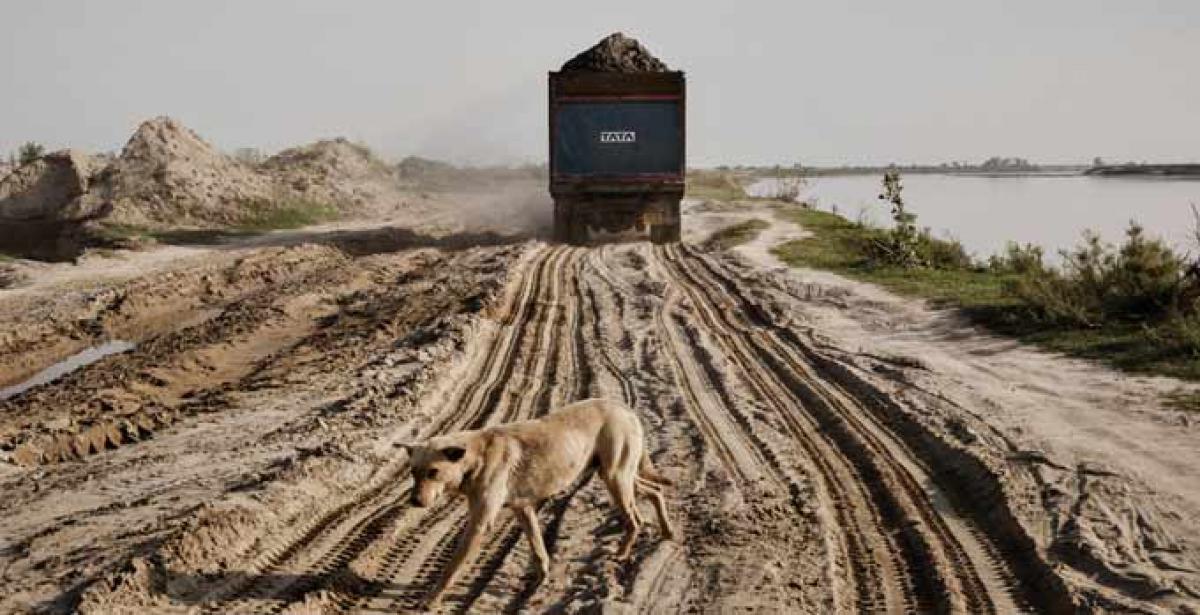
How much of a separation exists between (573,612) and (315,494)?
323cm

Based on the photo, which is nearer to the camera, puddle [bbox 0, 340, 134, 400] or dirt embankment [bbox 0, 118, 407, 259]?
puddle [bbox 0, 340, 134, 400]

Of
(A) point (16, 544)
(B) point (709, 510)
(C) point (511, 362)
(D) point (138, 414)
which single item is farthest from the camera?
(C) point (511, 362)

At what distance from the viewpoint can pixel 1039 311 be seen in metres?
17.6

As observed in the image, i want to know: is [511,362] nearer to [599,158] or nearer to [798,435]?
[798,435]

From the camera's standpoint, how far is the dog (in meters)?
6.92

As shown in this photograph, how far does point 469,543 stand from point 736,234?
26930mm

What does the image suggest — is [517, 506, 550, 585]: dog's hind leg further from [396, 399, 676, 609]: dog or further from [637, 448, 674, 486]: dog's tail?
[637, 448, 674, 486]: dog's tail

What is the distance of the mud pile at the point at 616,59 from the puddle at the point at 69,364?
16.4 m

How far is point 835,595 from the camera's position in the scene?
24.1ft

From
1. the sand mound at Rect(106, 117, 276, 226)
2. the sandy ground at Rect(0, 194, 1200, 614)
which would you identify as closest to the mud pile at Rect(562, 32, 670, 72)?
the sandy ground at Rect(0, 194, 1200, 614)

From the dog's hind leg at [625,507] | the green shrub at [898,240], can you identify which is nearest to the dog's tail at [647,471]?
the dog's hind leg at [625,507]

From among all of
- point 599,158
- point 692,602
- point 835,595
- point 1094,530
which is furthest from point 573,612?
point 599,158

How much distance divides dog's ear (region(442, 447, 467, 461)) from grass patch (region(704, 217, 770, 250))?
2318cm

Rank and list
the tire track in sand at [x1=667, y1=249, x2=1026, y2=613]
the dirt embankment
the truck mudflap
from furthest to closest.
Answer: the dirt embankment, the truck mudflap, the tire track in sand at [x1=667, y1=249, x2=1026, y2=613]
